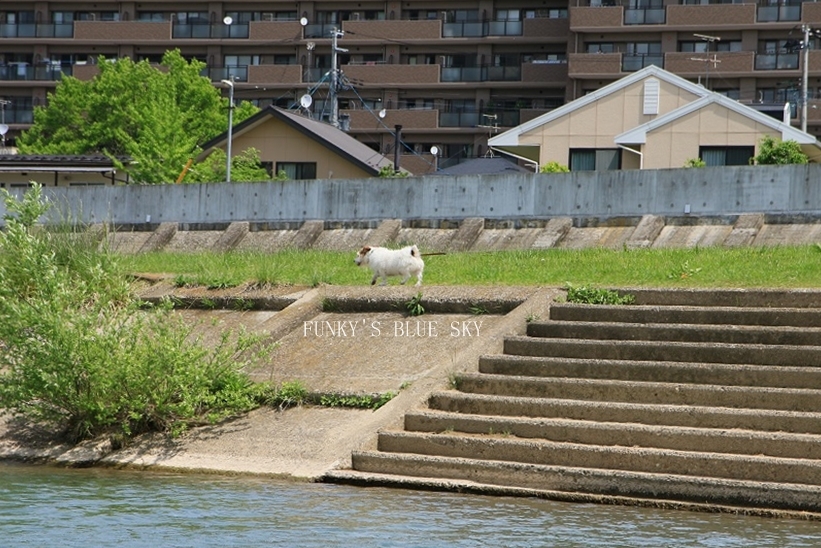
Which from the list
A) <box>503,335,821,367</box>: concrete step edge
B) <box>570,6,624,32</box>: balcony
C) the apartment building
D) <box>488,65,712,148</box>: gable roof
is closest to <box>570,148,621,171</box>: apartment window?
<box>488,65,712,148</box>: gable roof

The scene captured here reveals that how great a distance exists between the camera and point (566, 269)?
57.7 feet

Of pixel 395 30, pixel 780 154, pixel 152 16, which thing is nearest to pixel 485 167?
pixel 780 154

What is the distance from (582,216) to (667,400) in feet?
40.9

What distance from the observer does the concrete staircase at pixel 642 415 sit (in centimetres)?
1092

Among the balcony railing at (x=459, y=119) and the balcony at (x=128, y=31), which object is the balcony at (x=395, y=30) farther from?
the balcony at (x=128, y=31)

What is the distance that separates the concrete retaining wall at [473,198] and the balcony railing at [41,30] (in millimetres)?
31649

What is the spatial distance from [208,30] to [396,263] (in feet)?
144

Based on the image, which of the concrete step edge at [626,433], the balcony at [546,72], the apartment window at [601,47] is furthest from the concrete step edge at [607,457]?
the balcony at [546,72]

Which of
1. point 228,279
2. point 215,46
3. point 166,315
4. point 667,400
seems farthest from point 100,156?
point 667,400

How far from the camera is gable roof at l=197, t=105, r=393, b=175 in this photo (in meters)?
42.7

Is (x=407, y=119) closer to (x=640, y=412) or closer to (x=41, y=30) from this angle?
(x=41, y=30)

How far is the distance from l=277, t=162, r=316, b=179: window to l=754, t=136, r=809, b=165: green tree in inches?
675

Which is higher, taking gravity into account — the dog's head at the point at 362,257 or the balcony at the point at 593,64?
the balcony at the point at 593,64

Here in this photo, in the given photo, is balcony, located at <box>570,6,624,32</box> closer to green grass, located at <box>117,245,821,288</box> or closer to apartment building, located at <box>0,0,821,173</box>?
apartment building, located at <box>0,0,821,173</box>
